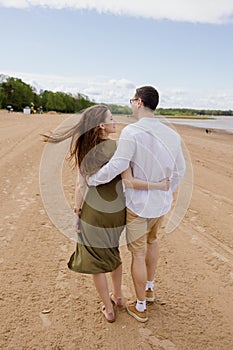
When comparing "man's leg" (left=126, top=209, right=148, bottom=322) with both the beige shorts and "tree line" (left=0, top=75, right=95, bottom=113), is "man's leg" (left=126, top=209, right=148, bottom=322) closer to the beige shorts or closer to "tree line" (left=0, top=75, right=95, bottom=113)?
the beige shorts

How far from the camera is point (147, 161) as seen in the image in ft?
9.29

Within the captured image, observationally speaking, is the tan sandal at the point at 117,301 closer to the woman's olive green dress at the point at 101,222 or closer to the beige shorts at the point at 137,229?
the woman's olive green dress at the point at 101,222

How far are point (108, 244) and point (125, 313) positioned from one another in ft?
2.37

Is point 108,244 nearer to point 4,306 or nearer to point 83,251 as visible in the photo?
point 83,251

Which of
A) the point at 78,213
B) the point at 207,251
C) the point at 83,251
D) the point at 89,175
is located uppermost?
the point at 89,175

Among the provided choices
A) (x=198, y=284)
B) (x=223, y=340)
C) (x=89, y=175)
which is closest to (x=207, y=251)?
(x=198, y=284)

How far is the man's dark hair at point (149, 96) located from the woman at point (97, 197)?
271 millimetres

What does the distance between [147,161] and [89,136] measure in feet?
1.50

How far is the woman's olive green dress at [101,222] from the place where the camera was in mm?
2865

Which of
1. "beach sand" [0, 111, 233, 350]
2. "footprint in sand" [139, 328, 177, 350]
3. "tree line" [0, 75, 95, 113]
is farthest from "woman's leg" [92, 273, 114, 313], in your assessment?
"tree line" [0, 75, 95, 113]

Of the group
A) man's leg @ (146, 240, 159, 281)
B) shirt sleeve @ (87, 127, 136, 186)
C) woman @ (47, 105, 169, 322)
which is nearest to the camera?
shirt sleeve @ (87, 127, 136, 186)

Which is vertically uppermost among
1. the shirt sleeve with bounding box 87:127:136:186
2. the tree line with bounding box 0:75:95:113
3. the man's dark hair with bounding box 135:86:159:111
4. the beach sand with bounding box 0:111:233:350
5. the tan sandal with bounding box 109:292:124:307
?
the man's dark hair with bounding box 135:86:159:111

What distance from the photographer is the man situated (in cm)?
274

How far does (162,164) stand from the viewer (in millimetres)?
2881
